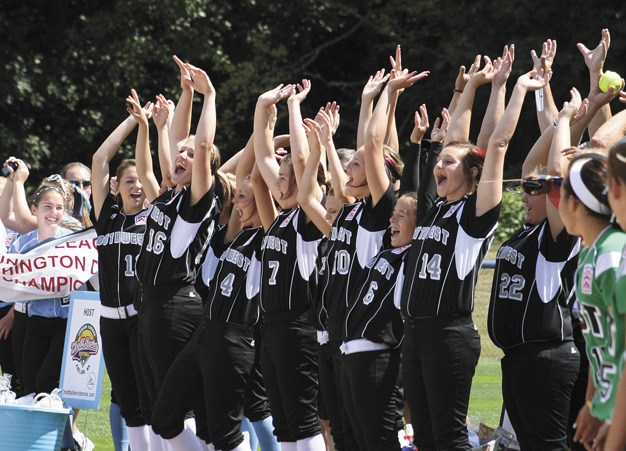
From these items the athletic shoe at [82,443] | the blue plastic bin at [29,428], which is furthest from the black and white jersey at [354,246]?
the athletic shoe at [82,443]

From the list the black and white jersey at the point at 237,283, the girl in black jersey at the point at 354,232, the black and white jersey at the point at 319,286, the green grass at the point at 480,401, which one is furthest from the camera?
the green grass at the point at 480,401

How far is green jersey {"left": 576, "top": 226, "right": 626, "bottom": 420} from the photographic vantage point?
12.9 feet

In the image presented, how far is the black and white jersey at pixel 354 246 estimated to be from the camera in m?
6.46

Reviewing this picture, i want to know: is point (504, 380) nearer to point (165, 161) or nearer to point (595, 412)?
point (595, 412)

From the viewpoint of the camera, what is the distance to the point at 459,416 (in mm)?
5684

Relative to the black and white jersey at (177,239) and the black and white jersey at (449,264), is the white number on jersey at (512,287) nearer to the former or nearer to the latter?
the black and white jersey at (449,264)

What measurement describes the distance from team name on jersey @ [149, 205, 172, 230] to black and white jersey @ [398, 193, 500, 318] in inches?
73.0

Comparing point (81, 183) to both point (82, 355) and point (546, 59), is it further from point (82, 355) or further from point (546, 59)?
point (546, 59)

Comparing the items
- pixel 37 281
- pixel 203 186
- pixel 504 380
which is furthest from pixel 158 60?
pixel 504 380

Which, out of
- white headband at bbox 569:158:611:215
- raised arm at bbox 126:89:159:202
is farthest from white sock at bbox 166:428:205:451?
white headband at bbox 569:158:611:215

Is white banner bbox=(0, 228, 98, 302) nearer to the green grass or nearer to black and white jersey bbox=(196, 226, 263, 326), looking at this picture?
the green grass

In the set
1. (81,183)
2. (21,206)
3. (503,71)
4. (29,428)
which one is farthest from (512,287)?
(81,183)

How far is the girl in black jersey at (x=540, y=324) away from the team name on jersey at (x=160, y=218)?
220 centimetres

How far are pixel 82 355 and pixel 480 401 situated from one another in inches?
153
